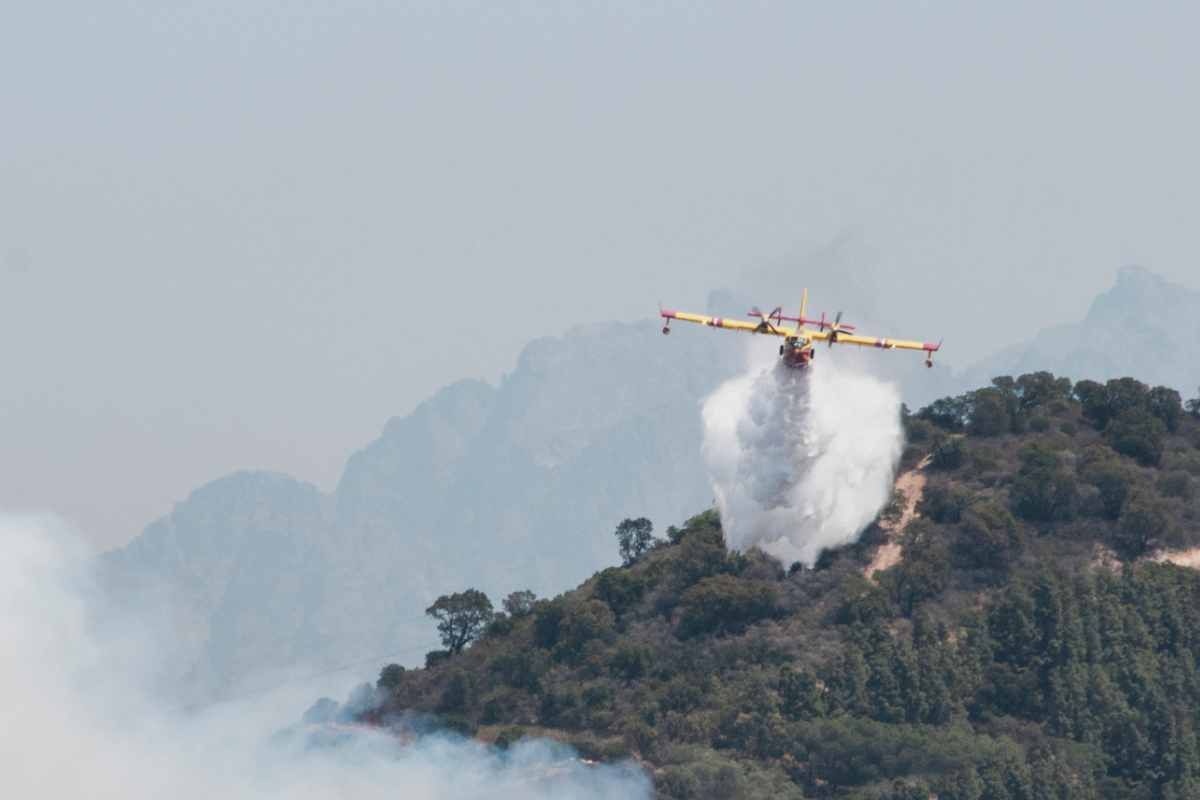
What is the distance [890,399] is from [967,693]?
32.9m

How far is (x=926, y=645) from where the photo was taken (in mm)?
137000

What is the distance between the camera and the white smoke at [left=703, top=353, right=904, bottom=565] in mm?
143375

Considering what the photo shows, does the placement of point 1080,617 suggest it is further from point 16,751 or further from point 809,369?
point 16,751

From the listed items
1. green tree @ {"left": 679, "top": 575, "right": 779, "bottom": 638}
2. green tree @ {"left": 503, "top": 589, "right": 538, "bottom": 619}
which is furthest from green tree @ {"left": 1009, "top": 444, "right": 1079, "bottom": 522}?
green tree @ {"left": 503, "top": 589, "right": 538, "bottom": 619}

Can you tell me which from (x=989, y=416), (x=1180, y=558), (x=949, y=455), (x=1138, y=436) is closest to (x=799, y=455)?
(x=949, y=455)

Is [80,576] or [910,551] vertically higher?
[910,551]

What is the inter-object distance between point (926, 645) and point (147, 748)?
2011 inches

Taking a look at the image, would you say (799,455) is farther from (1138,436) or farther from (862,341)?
(1138,436)

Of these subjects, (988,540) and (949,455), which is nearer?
(988,540)

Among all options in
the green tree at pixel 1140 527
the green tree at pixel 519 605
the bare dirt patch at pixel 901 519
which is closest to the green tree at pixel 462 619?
the green tree at pixel 519 605

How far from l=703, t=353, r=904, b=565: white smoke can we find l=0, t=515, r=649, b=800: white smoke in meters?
28.9

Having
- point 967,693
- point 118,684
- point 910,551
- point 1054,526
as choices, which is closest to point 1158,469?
point 1054,526

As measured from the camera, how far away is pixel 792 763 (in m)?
126

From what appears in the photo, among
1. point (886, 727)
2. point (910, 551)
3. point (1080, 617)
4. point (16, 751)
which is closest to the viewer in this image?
point (16, 751)
